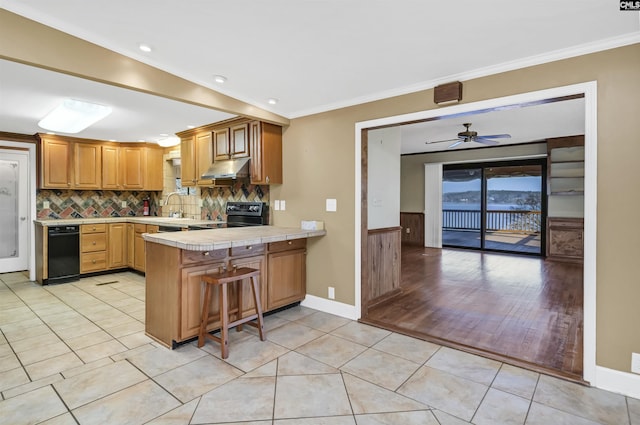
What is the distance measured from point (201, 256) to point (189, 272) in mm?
160

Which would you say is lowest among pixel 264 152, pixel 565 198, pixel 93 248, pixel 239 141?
pixel 93 248

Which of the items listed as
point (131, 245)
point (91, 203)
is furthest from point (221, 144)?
point (91, 203)

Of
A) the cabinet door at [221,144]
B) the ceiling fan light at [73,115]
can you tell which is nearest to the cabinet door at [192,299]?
the cabinet door at [221,144]

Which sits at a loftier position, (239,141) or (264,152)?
(239,141)

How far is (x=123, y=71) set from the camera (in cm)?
246

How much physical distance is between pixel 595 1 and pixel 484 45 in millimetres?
613

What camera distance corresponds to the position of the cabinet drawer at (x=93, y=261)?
16.8 feet

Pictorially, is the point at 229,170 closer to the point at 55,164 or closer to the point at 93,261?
the point at 93,261

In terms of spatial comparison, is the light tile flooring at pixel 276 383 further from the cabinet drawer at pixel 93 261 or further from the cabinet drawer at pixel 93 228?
the cabinet drawer at pixel 93 228

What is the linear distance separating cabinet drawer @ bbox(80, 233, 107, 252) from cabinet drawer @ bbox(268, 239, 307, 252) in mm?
3524

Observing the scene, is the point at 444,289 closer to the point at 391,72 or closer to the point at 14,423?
the point at 391,72

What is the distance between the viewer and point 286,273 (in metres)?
3.66

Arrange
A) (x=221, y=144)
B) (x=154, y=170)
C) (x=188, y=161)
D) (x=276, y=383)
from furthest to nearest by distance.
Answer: (x=154, y=170)
(x=188, y=161)
(x=221, y=144)
(x=276, y=383)

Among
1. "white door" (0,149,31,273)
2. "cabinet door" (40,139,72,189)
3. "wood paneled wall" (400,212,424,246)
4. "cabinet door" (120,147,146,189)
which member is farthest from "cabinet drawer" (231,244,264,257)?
"wood paneled wall" (400,212,424,246)
